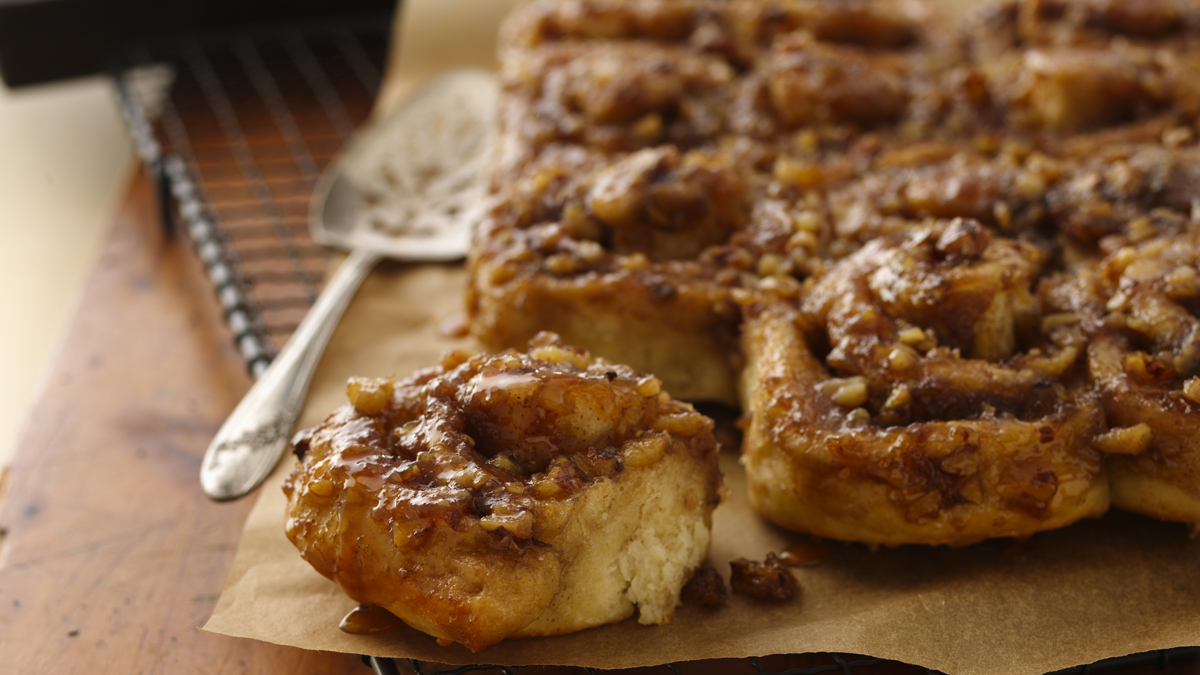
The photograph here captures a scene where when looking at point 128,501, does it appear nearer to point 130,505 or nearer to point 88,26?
point 130,505

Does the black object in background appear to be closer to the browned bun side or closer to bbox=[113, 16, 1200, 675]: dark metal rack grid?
bbox=[113, 16, 1200, 675]: dark metal rack grid

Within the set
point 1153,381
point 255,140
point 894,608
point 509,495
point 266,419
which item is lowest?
point 255,140

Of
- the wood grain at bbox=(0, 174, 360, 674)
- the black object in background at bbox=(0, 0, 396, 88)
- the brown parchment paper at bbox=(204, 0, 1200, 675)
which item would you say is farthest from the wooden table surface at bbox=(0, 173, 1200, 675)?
the black object in background at bbox=(0, 0, 396, 88)

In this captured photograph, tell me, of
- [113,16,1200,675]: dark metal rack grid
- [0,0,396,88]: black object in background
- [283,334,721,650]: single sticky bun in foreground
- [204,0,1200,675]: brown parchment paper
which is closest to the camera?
[283,334,721,650]: single sticky bun in foreground

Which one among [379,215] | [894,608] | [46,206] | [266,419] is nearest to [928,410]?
[894,608]

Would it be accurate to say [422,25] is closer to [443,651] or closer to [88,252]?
[88,252]

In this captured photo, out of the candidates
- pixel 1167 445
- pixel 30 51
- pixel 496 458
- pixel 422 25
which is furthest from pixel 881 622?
pixel 30 51
